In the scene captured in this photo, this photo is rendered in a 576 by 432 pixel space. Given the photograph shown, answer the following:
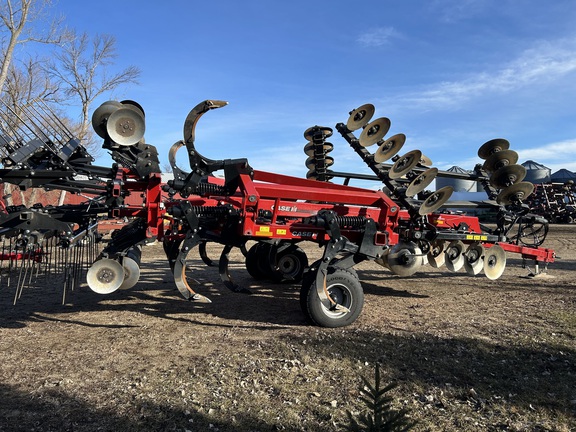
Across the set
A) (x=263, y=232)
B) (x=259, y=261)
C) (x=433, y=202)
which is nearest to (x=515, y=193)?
(x=433, y=202)

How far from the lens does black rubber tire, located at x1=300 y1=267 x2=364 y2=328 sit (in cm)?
532

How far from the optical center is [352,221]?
5.97 m

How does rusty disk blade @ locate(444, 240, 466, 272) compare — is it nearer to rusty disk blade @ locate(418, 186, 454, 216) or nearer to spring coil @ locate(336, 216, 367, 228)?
rusty disk blade @ locate(418, 186, 454, 216)

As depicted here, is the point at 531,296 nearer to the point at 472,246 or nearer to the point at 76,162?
the point at 472,246

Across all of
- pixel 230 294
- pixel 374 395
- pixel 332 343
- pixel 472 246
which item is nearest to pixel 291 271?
pixel 230 294

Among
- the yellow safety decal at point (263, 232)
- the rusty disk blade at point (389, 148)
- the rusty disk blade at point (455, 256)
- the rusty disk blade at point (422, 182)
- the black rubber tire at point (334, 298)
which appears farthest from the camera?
the rusty disk blade at point (455, 256)

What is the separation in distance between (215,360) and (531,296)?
18.2ft

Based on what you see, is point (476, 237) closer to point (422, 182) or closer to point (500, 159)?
point (500, 159)

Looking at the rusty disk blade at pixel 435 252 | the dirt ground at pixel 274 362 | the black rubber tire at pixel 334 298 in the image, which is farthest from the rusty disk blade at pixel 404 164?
the rusty disk blade at pixel 435 252

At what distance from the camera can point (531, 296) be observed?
7277 millimetres

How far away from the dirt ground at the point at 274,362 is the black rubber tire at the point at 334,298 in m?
0.17

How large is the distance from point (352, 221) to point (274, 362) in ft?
7.80

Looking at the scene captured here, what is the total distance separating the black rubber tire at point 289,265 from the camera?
8.81m

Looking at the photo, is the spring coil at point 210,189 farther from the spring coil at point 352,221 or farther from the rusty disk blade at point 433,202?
the rusty disk blade at point 433,202
